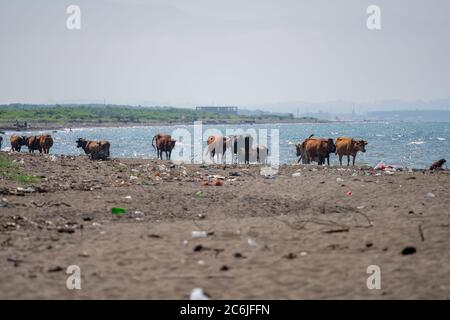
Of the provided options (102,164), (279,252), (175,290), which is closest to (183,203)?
(279,252)

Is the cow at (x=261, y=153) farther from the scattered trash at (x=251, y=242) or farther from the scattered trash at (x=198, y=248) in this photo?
the scattered trash at (x=198, y=248)

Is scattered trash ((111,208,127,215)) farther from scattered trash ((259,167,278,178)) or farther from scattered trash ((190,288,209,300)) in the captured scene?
scattered trash ((259,167,278,178))

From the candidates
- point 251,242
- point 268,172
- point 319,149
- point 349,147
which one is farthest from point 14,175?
point 349,147

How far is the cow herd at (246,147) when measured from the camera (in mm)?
24438

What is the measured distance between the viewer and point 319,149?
24391 millimetres

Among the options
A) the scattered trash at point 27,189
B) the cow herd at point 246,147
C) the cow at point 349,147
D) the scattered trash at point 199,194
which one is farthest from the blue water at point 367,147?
the scattered trash at point 27,189

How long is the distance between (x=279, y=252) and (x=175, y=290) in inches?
76.2

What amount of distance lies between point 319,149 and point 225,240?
17010 mm

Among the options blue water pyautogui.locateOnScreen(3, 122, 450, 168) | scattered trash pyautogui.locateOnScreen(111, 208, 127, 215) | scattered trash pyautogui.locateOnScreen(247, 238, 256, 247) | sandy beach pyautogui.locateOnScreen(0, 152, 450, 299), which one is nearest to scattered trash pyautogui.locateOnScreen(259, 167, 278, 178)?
sandy beach pyautogui.locateOnScreen(0, 152, 450, 299)

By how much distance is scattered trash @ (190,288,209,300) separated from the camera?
19.1 feet

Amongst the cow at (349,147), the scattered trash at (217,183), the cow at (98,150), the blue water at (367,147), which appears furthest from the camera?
the blue water at (367,147)

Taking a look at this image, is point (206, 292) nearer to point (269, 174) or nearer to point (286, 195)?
point (286, 195)

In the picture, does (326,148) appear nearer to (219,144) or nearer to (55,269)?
(219,144)

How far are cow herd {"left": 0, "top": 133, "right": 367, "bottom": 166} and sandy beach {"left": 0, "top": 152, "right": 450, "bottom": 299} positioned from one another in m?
9.99
